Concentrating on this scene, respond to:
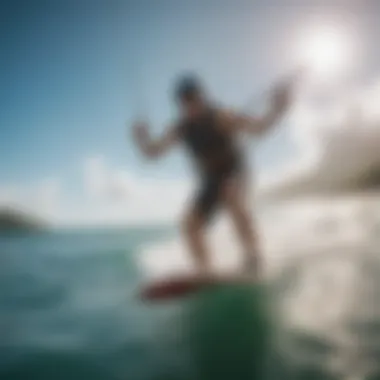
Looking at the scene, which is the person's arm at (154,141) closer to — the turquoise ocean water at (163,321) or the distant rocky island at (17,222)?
the turquoise ocean water at (163,321)

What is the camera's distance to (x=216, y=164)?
1.41m

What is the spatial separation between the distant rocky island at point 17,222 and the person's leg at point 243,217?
0.42 m

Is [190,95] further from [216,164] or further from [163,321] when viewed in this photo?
[163,321]

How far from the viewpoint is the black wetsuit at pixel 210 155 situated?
141cm

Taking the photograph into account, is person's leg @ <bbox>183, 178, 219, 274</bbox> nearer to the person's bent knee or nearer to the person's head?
the person's bent knee

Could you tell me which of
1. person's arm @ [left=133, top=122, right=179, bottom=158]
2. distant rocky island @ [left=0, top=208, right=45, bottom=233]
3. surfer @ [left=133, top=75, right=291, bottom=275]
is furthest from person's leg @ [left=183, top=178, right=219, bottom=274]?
distant rocky island @ [left=0, top=208, right=45, bottom=233]

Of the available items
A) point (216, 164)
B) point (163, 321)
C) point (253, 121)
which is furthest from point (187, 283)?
point (253, 121)

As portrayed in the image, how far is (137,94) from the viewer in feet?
4.82

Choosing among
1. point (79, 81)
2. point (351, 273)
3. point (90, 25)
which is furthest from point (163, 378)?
point (90, 25)

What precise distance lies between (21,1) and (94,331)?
2.48 ft

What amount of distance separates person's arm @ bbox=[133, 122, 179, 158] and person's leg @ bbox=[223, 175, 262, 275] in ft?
0.49

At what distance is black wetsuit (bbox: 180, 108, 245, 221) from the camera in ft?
4.62

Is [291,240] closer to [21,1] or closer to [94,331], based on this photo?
[94,331]

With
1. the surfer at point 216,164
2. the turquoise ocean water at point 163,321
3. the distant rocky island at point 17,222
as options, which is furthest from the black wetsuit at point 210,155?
the distant rocky island at point 17,222
